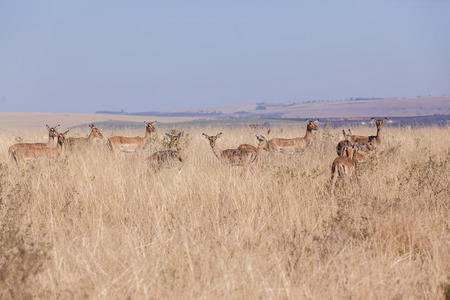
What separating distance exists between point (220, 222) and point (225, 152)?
5843 millimetres

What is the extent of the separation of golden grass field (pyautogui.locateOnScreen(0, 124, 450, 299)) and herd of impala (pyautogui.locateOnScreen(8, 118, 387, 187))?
3.96ft

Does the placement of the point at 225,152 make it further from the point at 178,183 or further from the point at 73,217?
the point at 73,217

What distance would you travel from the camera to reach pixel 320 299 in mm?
3930

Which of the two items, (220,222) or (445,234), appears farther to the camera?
(220,222)

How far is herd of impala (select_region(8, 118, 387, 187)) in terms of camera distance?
9.48 meters

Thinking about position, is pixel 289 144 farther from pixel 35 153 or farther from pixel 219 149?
pixel 35 153

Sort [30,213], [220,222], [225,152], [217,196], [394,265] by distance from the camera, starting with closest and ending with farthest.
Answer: [394,265], [220,222], [30,213], [217,196], [225,152]

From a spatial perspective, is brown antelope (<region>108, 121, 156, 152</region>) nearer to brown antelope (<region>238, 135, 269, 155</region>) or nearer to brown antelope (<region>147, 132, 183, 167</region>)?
brown antelope (<region>238, 135, 269, 155</region>)

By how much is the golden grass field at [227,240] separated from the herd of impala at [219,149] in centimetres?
121

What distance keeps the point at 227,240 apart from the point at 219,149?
7.59m

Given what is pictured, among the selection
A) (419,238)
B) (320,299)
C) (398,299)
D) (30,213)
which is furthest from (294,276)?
(30,213)

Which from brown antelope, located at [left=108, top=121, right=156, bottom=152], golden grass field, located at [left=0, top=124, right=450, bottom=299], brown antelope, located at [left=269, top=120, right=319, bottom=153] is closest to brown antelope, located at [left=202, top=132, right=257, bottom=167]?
golden grass field, located at [left=0, top=124, right=450, bottom=299]

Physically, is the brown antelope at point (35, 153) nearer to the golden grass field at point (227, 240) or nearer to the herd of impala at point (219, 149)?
the herd of impala at point (219, 149)

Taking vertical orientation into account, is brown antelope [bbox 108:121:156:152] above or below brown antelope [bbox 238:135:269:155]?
below
